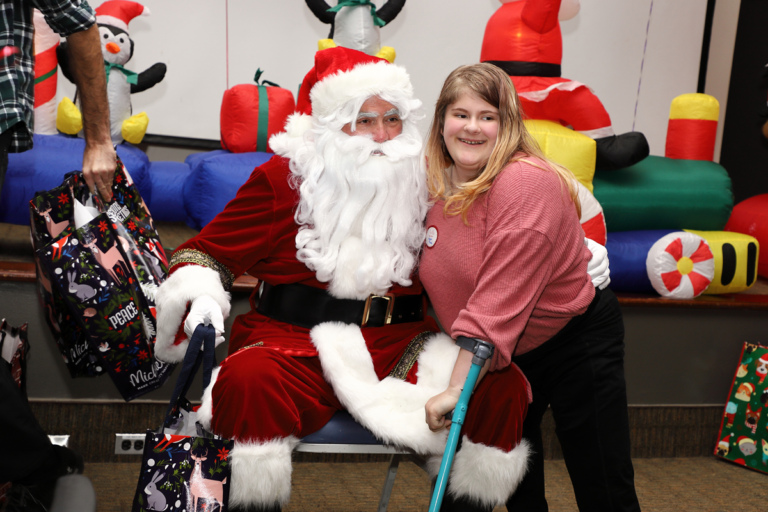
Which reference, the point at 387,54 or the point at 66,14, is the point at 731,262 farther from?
the point at 66,14

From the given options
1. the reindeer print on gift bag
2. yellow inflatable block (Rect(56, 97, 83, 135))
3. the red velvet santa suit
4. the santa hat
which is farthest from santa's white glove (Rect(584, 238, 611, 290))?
the santa hat

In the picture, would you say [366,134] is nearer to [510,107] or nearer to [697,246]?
[510,107]

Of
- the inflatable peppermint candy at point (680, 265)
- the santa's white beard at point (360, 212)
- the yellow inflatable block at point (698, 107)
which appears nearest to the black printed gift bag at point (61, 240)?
the santa's white beard at point (360, 212)

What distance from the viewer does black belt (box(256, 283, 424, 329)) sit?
1.72 metres

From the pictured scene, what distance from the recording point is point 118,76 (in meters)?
3.21

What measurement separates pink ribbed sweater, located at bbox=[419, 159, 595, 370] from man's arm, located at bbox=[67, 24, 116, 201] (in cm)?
89

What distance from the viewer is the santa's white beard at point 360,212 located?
5.57ft

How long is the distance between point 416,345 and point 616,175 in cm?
164

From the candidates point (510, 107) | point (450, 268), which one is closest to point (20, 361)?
point (450, 268)

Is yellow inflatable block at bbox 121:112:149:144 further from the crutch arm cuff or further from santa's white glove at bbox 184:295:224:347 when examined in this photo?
the crutch arm cuff

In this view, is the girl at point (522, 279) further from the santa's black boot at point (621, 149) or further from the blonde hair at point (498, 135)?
the santa's black boot at point (621, 149)

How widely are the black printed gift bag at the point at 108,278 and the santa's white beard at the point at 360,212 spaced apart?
0.48 metres

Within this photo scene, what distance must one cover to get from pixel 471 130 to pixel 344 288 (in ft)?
1.59

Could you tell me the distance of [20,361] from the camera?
74.7 inches
